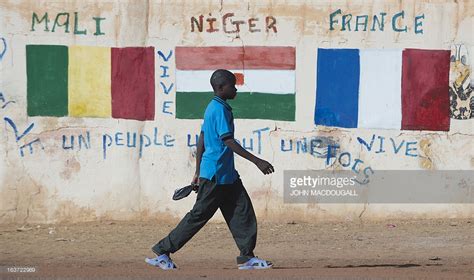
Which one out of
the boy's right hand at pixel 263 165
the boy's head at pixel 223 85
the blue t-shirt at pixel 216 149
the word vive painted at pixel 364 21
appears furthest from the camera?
the word vive painted at pixel 364 21

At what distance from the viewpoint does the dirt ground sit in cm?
765

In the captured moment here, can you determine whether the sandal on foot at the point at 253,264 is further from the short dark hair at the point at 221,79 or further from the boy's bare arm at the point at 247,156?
the short dark hair at the point at 221,79

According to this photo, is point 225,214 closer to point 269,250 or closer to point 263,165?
point 263,165

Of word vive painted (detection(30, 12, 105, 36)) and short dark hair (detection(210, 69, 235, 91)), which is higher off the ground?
word vive painted (detection(30, 12, 105, 36))

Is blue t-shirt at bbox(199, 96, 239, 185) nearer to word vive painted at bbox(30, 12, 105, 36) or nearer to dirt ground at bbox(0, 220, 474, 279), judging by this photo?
dirt ground at bbox(0, 220, 474, 279)

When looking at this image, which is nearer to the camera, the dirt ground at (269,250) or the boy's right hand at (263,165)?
the boy's right hand at (263,165)

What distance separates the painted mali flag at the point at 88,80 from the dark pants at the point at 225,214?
314 cm

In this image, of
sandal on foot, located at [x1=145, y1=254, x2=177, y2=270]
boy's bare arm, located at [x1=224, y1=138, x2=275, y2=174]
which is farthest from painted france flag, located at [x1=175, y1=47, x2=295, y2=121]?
boy's bare arm, located at [x1=224, y1=138, x2=275, y2=174]

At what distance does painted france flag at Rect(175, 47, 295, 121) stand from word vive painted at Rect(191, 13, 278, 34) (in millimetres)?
198

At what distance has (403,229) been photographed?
1050 cm

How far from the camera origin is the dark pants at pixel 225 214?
7.56 metres

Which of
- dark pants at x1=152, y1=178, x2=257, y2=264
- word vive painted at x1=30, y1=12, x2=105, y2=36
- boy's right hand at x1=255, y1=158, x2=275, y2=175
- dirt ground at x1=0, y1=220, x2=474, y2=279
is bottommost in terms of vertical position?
dirt ground at x1=0, y1=220, x2=474, y2=279

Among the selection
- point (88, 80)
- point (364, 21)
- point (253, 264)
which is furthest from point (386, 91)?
point (253, 264)

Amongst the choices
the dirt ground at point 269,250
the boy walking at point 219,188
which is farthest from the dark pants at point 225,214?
the dirt ground at point 269,250
